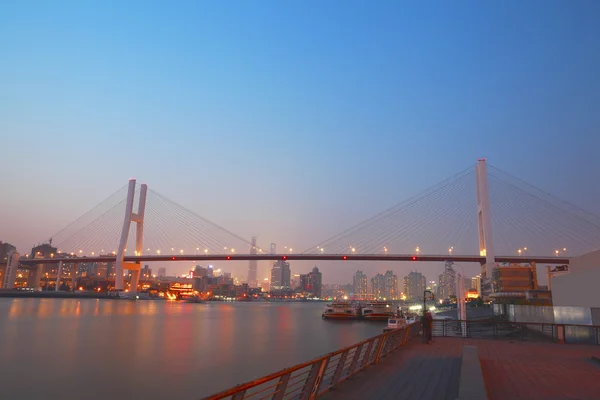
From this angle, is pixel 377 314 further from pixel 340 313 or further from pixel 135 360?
pixel 135 360

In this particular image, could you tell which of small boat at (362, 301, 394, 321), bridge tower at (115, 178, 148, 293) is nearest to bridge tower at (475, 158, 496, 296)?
small boat at (362, 301, 394, 321)

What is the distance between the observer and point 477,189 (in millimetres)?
61938

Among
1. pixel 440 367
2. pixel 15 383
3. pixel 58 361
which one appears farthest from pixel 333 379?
pixel 58 361

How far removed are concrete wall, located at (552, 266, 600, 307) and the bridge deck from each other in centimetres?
515

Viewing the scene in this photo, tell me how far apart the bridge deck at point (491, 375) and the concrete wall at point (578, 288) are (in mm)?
5150

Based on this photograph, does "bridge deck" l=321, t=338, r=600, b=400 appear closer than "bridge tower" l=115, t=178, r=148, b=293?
Yes

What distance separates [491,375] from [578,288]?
15215mm

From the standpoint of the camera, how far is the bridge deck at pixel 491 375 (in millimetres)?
9375

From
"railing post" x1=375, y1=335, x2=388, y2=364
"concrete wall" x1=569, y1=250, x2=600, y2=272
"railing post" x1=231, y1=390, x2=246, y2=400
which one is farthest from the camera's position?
"concrete wall" x1=569, y1=250, x2=600, y2=272

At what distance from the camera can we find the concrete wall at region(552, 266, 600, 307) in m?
21.3

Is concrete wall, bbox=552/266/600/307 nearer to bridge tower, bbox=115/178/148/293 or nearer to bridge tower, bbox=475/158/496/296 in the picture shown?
bridge tower, bbox=475/158/496/296

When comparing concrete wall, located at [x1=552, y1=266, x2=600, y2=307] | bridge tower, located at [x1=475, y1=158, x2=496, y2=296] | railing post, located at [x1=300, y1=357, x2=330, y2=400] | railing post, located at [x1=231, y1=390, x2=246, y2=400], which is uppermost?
bridge tower, located at [x1=475, y1=158, x2=496, y2=296]

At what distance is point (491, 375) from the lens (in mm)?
11352

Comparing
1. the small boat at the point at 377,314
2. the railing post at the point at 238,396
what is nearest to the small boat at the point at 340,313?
the small boat at the point at 377,314
